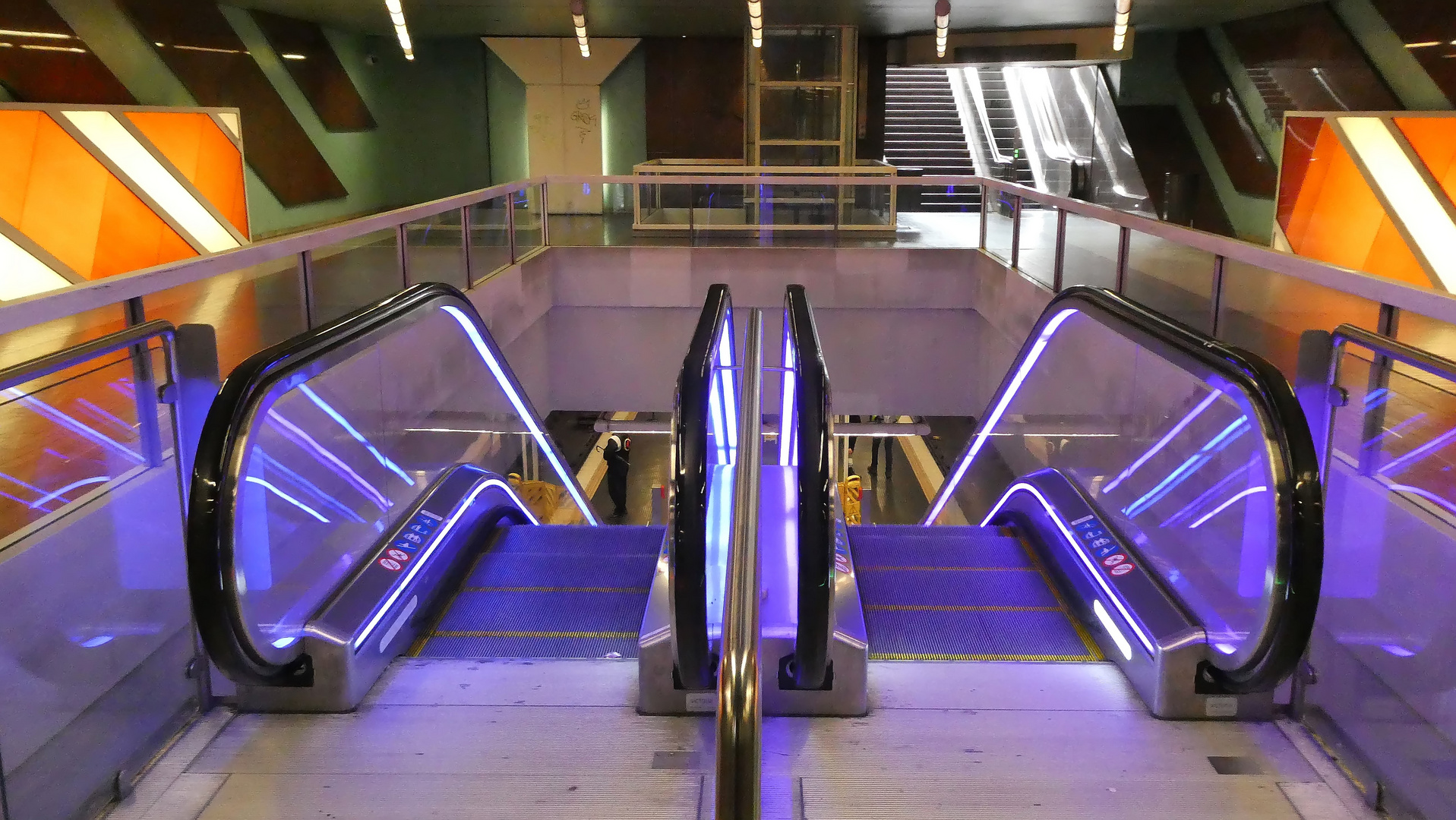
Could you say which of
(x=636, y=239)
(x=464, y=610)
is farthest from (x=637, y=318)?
(x=464, y=610)

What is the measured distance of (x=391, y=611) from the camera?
125 inches

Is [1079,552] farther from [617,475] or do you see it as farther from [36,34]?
[36,34]

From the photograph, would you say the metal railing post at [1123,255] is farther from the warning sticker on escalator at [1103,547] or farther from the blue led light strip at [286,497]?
the blue led light strip at [286,497]

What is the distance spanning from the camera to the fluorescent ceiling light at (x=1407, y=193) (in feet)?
32.8

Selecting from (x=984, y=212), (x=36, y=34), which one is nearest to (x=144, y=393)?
(x=984, y=212)

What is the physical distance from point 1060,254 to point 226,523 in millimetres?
5867

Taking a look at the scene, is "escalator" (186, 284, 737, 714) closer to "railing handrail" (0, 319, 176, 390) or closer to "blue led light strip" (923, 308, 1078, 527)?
"railing handrail" (0, 319, 176, 390)

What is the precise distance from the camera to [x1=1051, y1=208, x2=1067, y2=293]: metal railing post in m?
6.99

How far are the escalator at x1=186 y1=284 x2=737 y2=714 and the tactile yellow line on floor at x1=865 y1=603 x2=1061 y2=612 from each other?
26.2 inches

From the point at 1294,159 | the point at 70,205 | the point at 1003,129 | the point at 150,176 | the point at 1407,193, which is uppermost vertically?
the point at 1003,129

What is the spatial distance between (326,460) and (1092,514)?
250 cm

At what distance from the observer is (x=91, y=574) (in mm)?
2373

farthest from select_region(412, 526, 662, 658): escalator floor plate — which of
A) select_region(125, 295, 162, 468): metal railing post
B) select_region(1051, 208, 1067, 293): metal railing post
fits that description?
select_region(1051, 208, 1067, 293): metal railing post

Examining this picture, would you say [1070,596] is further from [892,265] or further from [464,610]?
[892,265]
